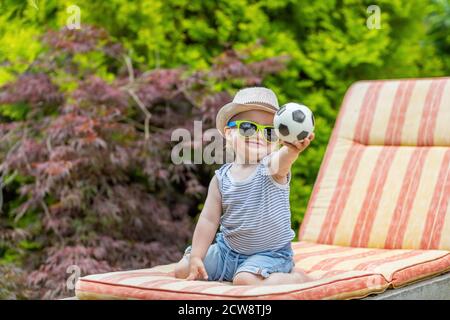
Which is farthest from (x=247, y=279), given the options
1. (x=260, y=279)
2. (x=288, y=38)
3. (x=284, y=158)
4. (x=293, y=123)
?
(x=288, y=38)

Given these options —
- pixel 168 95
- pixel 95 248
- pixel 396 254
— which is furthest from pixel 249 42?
pixel 396 254

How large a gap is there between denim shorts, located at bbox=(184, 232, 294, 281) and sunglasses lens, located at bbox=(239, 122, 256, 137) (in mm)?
387

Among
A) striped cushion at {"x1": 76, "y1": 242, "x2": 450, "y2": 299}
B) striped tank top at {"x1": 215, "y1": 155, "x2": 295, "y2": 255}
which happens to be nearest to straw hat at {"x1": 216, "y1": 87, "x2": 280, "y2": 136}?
striped tank top at {"x1": 215, "y1": 155, "x2": 295, "y2": 255}

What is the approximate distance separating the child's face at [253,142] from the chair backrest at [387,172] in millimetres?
1209

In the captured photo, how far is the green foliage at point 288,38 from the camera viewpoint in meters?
Result: 5.71

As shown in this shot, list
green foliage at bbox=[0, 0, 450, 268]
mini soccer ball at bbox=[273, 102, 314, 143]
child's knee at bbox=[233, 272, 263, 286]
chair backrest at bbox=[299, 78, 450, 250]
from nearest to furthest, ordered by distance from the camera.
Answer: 1. mini soccer ball at bbox=[273, 102, 314, 143]
2. child's knee at bbox=[233, 272, 263, 286]
3. chair backrest at bbox=[299, 78, 450, 250]
4. green foliage at bbox=[0, 0, 450, 268]

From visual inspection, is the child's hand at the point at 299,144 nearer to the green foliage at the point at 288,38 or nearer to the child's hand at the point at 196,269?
the child's hand at the point at 196,269

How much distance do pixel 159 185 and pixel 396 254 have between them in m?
2.07

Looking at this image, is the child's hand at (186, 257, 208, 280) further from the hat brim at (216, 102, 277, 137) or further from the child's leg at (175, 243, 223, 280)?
the hat brim at (216, 102, 277, 137)

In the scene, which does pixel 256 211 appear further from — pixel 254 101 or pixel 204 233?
pixel 254 101

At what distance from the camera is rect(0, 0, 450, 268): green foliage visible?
5.71m

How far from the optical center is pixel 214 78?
17.8 feet

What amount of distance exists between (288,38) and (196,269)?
11.1 ft
